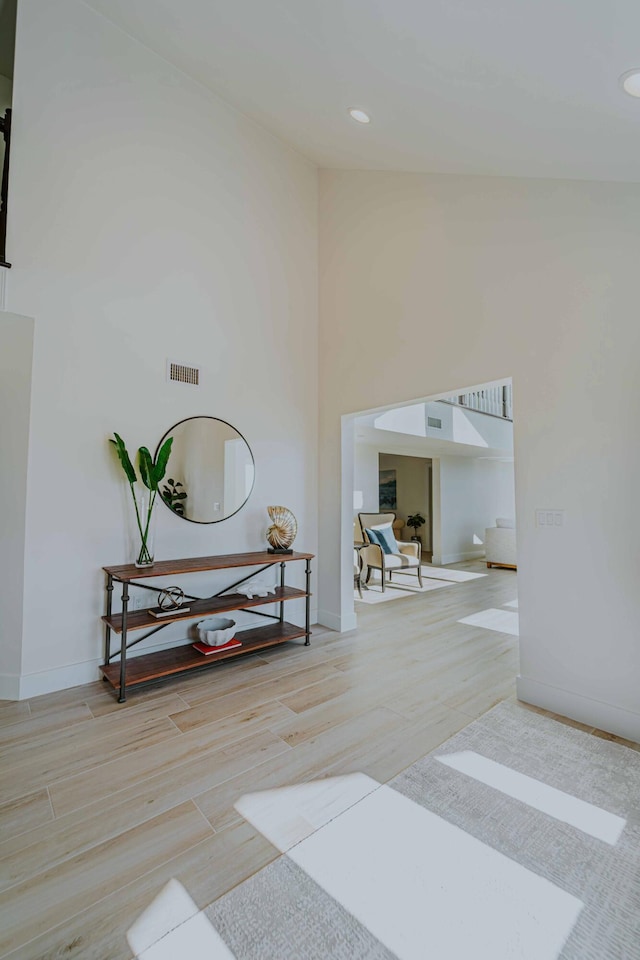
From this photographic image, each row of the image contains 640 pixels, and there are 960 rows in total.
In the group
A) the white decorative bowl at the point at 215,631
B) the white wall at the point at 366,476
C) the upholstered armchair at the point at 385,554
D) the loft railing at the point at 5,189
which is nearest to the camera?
the loft railing at the point at 5,189

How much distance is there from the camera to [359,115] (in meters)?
3.08

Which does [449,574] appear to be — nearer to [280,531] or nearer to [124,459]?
[280,531]

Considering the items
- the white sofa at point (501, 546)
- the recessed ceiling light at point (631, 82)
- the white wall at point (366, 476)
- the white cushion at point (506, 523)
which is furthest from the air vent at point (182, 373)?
the white cushion at point (506, 523)

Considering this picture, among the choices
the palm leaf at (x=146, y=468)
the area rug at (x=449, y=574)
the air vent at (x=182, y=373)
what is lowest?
the area rug at (x=449, y=574)

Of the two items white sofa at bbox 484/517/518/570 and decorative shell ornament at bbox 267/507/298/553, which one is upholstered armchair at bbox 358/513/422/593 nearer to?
white sofa at bbox 484/517/518/570

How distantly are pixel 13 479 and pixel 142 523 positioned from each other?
34.2 inches

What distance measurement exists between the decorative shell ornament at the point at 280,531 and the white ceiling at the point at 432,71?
3.03m

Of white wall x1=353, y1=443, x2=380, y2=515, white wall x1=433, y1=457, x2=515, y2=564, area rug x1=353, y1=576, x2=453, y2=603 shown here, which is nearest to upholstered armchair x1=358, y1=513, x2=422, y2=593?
area rug x1=353, y1=576, x2=453, y2=603

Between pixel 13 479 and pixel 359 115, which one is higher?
pixel 359 115

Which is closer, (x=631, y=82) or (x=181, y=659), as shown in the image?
(x=631, y=82)

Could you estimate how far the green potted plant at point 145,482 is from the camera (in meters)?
3.04

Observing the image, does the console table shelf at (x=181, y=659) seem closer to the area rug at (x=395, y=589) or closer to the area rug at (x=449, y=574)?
the area rug at (x=395, y=589)

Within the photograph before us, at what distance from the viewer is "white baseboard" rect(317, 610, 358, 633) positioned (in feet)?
13.6

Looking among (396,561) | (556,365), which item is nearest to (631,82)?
(556,365)
